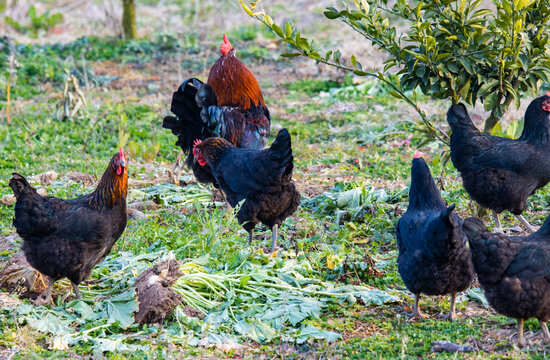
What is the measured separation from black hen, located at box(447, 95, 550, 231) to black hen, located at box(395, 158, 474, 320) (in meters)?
1.28

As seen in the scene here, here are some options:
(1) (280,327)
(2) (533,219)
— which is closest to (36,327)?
(1) (280,327)

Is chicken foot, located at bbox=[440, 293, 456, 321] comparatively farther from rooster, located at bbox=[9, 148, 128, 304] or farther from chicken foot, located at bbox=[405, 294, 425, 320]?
rooster, located at bbox=[9, 148, 128, 304]

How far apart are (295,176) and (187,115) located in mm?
1786

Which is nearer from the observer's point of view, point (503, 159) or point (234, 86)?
point (503, 159)

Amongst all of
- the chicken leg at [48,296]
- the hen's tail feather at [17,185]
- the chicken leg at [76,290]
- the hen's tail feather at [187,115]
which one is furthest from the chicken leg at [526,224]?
the hen's tail feather at [17,185]

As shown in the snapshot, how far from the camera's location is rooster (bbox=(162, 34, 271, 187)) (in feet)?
24.7

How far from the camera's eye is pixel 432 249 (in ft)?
15.0

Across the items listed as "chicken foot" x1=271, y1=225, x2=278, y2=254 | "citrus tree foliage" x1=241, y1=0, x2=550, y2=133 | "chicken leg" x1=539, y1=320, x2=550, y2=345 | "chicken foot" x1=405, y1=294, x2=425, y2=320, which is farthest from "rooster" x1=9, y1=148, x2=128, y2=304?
"chicken leg" x1=539, y1=320, x2=550, y2=345

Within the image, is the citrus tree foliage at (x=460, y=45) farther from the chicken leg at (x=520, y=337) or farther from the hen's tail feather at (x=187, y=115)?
the chicken leg at (x=520, y=337)

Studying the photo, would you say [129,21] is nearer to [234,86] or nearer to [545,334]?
[234,86]

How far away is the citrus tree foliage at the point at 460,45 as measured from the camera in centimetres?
575

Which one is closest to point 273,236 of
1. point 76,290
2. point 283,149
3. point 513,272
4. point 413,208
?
point 283,149

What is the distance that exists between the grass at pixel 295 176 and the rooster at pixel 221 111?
2.90ft

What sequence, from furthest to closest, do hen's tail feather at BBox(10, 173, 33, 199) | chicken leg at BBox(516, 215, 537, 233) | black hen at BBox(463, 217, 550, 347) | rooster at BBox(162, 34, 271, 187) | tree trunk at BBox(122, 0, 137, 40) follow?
tree trunk at BBox(122, 0, 137, 40), rooster at BBox(162, 34, 271, 187), chicken leg at BBox(516, 215, 537, 233), hen's tail feather at BBox(10, 173, 33, 199), black hen at BBox(463, 217, 550, 347)
